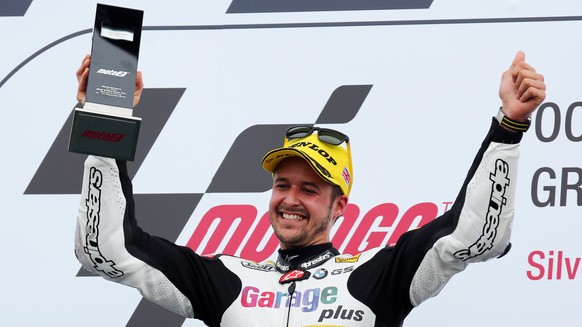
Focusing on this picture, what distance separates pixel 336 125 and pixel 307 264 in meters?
0.51

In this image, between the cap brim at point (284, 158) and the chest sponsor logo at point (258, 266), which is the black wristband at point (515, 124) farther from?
the chest sponsor logo at point (258, 266)

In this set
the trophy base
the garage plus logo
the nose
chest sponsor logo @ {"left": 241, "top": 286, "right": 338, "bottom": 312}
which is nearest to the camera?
the trophy base

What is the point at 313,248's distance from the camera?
2.63 m

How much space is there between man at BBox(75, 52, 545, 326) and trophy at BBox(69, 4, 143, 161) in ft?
0.16

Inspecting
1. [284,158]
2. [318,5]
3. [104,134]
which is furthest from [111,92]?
[318,5]

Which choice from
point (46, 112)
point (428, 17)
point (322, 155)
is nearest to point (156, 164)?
point (46, 112)

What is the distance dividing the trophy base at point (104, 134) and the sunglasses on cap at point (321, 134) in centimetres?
54

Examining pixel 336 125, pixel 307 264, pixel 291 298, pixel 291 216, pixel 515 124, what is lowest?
pixel 291 298

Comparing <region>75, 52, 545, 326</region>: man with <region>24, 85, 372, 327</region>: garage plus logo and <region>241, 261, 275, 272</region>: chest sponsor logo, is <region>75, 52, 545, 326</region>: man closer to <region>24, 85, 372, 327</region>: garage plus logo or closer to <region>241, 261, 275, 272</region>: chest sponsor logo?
<region>241, 261, 275, 272</region>: chest sponsor logo

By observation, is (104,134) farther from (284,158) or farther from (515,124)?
(515,124)

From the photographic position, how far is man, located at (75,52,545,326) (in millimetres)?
2203

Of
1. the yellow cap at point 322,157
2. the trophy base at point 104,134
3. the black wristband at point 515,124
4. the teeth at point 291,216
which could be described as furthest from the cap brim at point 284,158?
the black wristband at point 515,124

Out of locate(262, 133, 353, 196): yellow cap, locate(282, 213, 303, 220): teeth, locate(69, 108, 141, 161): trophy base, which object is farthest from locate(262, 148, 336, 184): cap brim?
locate(69, 108, 141, 161): trophy base

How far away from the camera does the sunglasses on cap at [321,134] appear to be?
8.85ft
